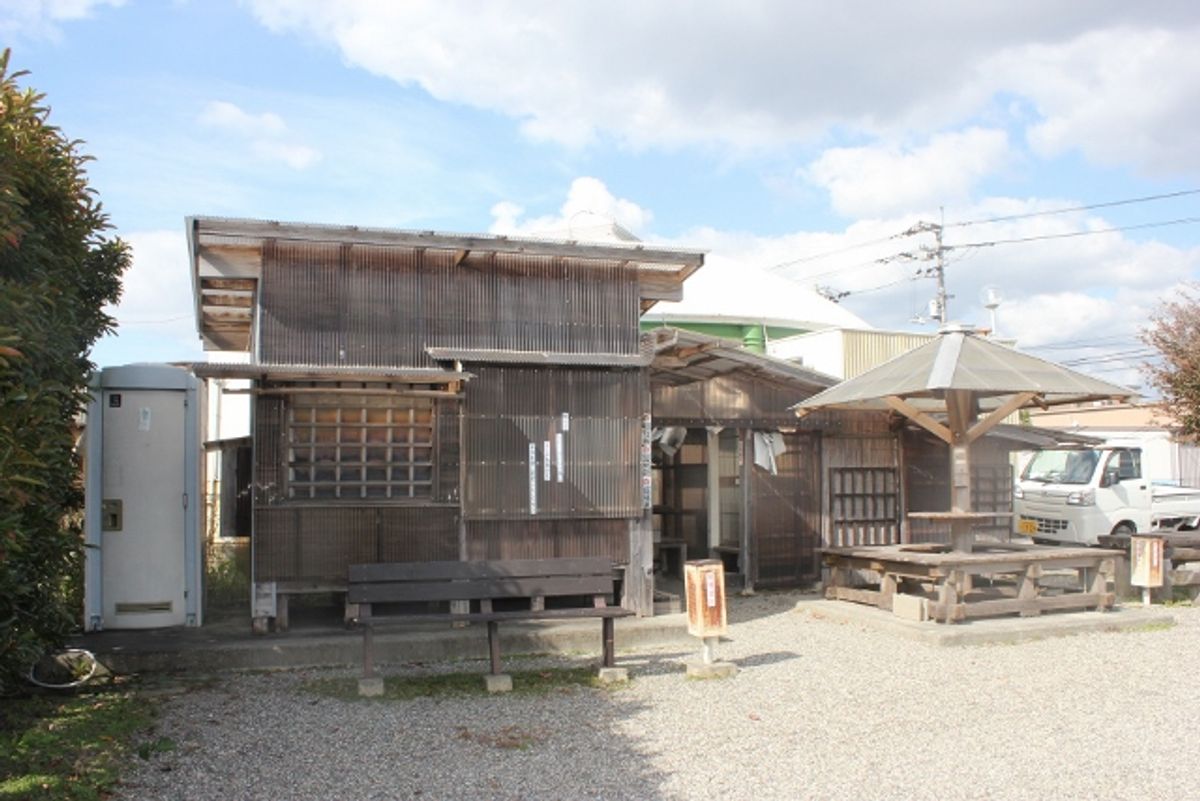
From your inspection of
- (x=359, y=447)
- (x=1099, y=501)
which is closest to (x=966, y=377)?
(x=359, y=447)

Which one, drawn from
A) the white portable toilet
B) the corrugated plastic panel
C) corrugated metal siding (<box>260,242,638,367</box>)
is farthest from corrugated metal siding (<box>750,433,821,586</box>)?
the white portable toilet

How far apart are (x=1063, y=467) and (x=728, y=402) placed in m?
9.00

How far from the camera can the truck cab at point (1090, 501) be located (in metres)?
17.5

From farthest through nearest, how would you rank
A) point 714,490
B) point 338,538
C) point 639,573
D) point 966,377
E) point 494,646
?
point 714,490
point 966,377
point 639,573
point 338,538
point 494,646

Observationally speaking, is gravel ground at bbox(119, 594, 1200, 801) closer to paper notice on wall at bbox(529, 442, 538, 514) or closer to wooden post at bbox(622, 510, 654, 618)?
wooden post at bbox(622, 510, 654, 618)

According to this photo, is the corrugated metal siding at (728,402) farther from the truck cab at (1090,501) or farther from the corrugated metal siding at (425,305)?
the truck cab at (1090,501)

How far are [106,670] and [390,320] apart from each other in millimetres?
3762

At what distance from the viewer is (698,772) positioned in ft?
18.5

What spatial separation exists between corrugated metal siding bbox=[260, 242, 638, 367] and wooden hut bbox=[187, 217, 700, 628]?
0.05ft

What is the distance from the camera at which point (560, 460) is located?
9883 mm

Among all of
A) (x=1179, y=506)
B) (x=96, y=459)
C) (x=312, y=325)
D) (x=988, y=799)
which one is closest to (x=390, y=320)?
(x=312, y=325)

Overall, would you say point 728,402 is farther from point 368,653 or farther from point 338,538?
point 368,653

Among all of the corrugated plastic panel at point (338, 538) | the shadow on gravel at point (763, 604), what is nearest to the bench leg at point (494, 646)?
the corrugated plastic panel at point (338, 538)

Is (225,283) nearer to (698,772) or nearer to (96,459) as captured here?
(96,459)
